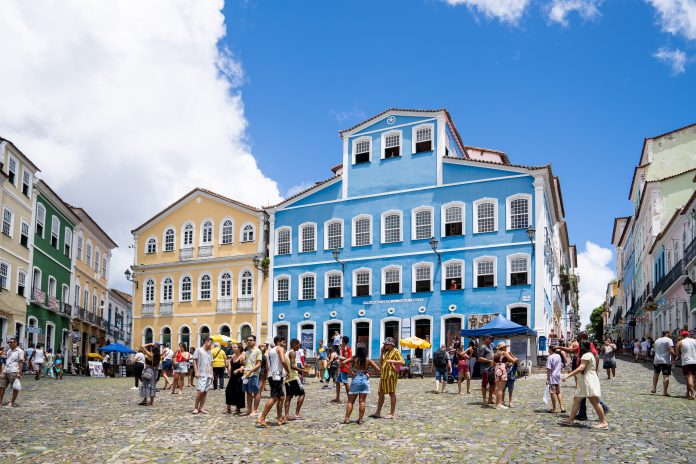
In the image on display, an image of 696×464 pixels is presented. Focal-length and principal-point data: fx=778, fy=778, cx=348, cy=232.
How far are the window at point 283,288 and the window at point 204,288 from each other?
16.5ft

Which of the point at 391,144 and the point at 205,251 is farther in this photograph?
the point at 205,251

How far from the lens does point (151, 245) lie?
48.5 m

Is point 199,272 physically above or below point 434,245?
below

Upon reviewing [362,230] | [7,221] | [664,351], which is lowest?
[664,351]

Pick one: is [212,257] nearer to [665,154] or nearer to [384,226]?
[384,226]

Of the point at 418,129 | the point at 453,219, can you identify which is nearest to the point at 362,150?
the point at 418,129

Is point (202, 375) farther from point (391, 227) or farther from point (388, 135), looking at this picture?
point (388, 135)

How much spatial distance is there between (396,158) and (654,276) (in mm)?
21995

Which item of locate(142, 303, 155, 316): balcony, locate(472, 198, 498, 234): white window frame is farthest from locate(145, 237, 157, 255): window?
locate(472, 198, 498, 234): white window frame

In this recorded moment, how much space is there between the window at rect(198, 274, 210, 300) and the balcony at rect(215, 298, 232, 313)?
110cm

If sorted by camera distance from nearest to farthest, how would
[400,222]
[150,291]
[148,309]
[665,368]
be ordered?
[665,368]
[400,222]
[148,309]
[150,291]

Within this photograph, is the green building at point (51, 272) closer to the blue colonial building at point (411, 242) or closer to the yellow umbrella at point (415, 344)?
the blue colonial building at point (411, 242)

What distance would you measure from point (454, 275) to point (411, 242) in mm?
2887

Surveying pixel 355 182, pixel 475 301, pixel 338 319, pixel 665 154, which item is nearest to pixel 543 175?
pixel 475 301
